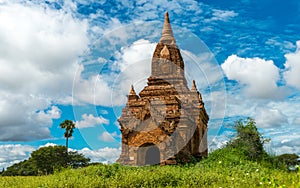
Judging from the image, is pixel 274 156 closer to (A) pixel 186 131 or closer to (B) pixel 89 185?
(A) pixel 186 131

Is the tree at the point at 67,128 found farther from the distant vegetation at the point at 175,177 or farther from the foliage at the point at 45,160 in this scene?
the distant vegetation at the point at 175,177

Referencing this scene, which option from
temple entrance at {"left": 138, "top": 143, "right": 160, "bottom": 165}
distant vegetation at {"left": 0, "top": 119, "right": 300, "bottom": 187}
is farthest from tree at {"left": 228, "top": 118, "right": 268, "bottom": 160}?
temple entrance at {"left": 138, "top": 143, "right": 160, "bottom": 165}

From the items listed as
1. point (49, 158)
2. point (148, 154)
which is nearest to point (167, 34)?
point (148, 154)

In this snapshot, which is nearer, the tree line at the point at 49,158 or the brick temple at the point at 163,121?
the brick temple at the point at 163,121

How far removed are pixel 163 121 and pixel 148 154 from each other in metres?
3.06

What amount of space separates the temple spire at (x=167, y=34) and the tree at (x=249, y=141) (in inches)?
406

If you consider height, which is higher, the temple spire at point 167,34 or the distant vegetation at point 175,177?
the temple spire at point 167,34

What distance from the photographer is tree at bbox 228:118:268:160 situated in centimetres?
2703

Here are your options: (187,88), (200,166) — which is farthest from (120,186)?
(187,88)

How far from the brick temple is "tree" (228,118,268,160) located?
3306mm

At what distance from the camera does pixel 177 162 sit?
25016 mm

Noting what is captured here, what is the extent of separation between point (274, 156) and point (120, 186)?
55.8 ft

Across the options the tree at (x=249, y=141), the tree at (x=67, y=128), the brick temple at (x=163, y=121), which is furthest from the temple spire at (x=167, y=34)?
the tree at (x=67, y=128)

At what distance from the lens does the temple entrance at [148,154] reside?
84.4 feet
